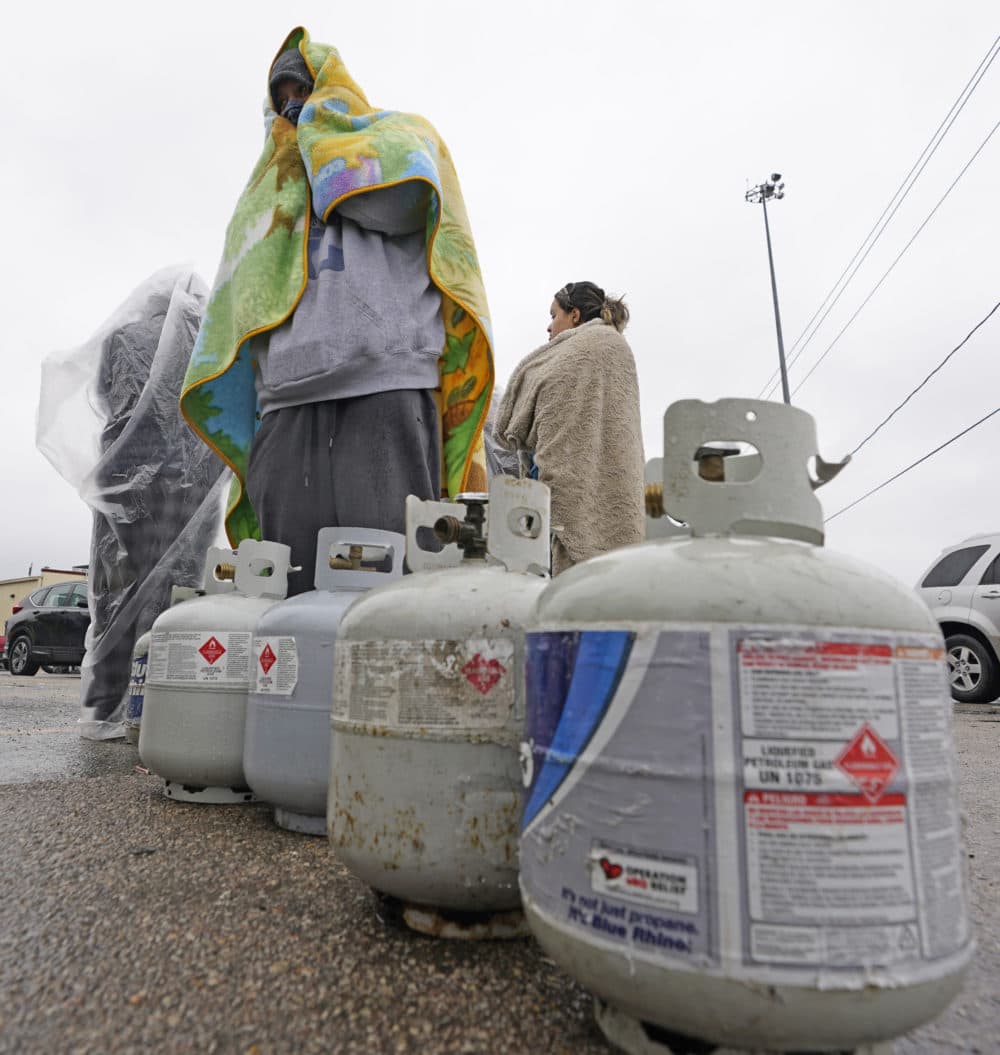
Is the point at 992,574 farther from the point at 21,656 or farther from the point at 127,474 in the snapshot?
the point at 21,656

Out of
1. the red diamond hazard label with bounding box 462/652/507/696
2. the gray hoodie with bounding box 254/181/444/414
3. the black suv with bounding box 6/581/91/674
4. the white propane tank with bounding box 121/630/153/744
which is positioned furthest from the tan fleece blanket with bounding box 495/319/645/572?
the black suv with bounding box 6/581/91/674

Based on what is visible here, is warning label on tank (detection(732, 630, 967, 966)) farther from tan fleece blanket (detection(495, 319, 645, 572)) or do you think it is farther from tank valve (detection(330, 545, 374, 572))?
tan fleece blanket (detection(495, 319, 645, 572))

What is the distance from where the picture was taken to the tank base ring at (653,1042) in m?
0.66

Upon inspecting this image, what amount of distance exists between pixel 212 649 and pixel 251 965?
1.00m

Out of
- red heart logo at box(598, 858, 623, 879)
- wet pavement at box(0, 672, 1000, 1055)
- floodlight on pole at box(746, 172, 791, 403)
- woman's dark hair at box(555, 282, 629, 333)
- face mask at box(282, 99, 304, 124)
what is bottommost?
wet pavement at box(0, 672, 1000, 1055)

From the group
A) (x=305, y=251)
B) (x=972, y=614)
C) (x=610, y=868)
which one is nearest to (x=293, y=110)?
(x=305, y=251)

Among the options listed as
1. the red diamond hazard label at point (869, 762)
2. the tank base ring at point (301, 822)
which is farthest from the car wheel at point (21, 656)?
the red diamond hazard label at point (869, 762)

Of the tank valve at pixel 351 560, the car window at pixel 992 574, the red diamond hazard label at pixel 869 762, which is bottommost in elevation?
the red diamond hazard label at pixel 869 762

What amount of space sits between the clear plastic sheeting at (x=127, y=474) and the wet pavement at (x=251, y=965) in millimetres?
1612

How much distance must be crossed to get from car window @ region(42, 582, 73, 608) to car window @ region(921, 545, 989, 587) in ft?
33.0

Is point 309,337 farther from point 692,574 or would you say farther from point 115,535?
point 115,535

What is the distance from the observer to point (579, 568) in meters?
0.83

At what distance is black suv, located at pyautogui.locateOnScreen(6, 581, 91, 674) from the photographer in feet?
30.5

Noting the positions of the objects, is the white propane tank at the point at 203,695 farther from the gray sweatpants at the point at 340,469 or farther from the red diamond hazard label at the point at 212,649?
the gray sweatpants at the point at 340,469
